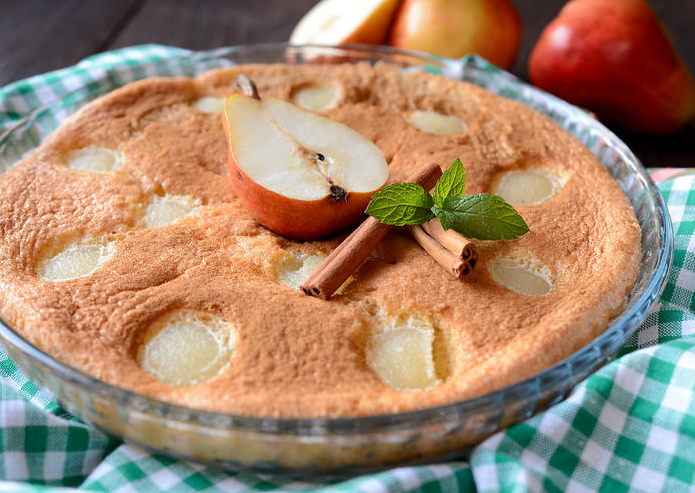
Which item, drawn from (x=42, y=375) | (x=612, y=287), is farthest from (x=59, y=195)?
(x=612, y=287)

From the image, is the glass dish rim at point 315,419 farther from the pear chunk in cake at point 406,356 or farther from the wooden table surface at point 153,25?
the wooden table surface at point 153,25

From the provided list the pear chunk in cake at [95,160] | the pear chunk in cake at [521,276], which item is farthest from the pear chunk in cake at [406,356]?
the pear chunk in cake at [95,160]

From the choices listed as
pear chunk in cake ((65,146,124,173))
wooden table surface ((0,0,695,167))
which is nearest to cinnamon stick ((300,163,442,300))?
pear chunk in cake ((65,146,124,173))

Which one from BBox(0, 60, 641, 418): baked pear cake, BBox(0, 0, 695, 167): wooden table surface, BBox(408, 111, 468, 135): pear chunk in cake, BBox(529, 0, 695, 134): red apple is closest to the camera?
BBox(0, 60, 641, 418): baked pear cake

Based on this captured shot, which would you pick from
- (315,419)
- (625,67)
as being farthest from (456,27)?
(315,419)

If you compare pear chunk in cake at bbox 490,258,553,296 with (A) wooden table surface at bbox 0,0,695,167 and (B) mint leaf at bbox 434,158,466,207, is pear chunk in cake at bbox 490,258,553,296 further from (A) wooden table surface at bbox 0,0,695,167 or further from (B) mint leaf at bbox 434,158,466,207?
(A) wooden table surface at bbox 0,0,695,167

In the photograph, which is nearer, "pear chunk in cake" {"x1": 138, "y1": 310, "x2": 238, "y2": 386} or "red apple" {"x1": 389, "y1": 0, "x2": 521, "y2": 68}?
"pear chunk in cake" {"x1": 138, "y1": 310, "x2": 238, "y2": 386}

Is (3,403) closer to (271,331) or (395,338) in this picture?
(271,331)
